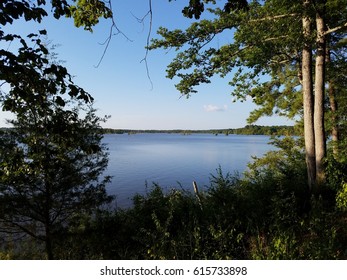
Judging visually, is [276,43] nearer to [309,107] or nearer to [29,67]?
[309,107]

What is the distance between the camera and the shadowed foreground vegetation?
5133mm

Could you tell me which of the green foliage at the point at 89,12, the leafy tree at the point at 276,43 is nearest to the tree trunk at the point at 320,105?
the leafy tree at the point at 276,43

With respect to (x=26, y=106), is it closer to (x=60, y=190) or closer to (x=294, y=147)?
(x=60, y=190)

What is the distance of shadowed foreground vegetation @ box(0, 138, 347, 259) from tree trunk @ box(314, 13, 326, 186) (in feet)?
2.45

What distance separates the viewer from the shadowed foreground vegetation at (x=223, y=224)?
5.13 m

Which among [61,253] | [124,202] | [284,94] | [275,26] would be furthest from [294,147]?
[61,253]

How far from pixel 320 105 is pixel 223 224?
5.97 meters

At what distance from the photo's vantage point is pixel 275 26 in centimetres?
912

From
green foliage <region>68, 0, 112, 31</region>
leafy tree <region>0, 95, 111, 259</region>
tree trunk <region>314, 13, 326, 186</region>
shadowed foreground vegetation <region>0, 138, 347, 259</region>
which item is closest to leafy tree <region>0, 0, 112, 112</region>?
green foliage <region>68, 0, 112, 31</region>

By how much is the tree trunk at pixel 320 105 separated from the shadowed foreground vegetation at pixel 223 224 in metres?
0.75

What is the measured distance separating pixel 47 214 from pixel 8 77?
376 inches

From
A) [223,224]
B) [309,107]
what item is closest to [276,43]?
[309,107]

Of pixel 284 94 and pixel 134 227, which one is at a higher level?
pixel 284 94

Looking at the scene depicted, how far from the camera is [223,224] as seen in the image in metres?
6.41
